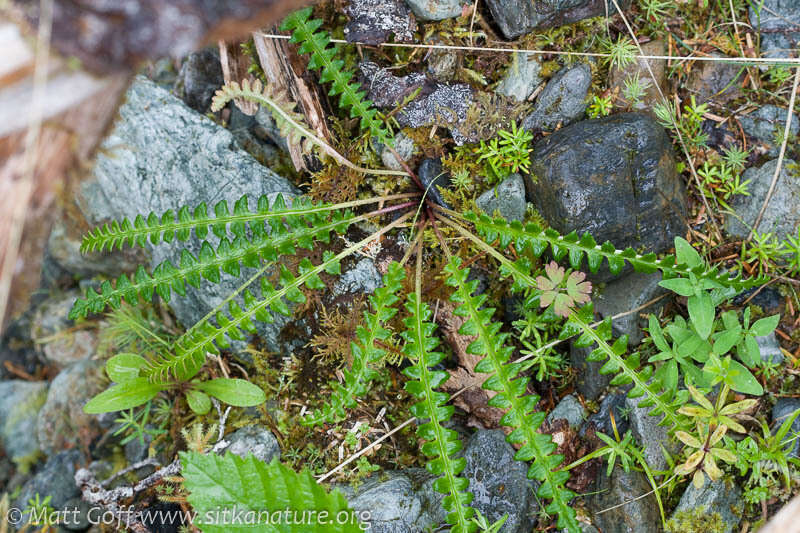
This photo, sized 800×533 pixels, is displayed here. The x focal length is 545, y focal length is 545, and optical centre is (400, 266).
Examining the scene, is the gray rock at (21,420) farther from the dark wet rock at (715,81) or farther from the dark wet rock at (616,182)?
the dark wet rock at (715,81)

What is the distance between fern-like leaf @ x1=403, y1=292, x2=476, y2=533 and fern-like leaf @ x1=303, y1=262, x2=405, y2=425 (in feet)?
0.45

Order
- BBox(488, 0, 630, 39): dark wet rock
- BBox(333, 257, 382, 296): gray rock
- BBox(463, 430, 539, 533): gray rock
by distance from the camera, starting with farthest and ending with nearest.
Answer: BBox(333, 257, 382, 296): gray rock, BBox(488, 0, 630, 39): dark wet rock, BBox(463, 430, 539, 533): gray rock

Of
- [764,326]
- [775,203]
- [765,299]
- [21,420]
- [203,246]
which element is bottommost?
[765,299]

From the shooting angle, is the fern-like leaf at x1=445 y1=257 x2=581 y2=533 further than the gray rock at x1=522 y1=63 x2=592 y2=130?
No

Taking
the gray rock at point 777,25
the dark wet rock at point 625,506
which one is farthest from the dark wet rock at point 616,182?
the dark wet rock at point 625,506

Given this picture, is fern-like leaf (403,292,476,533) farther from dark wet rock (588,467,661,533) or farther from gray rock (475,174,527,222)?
dark wet rock (588,467,661,533)

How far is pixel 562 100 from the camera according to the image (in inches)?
134

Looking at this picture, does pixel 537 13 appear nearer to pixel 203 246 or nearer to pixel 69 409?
pixel 203 246

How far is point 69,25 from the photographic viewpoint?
1689 mm

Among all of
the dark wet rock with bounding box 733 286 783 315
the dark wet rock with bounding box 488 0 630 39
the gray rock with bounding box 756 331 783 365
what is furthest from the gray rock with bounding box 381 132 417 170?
the gray rock with bounding box 756 331 783 365

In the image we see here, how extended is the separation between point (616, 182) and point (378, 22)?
1737 mm

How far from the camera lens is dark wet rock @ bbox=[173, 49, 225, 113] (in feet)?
13.0

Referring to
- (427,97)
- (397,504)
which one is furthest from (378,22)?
(397,504)

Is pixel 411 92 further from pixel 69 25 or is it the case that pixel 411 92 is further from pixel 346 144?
pixel 69 25
